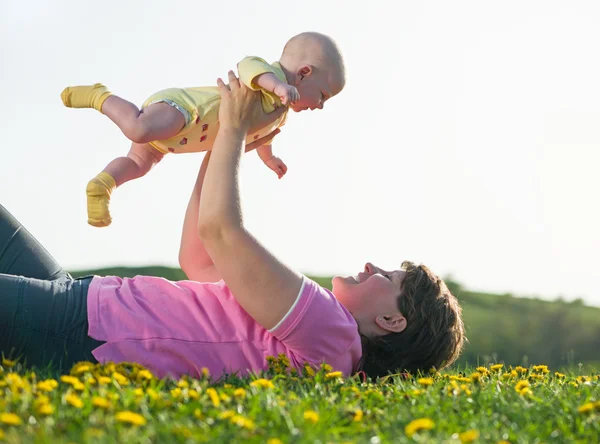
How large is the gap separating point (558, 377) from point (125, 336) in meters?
2.55

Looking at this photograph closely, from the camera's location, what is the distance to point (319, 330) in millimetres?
3600

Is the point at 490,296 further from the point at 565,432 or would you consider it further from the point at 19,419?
the point at 19,419

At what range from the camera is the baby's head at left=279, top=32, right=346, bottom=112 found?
4.36 meters

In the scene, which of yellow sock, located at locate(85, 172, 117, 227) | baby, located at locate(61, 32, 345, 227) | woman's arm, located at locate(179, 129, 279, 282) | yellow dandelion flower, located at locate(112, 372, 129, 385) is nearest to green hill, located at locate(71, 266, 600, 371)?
woman's arm, located at locate(179, 129, 279, 282)

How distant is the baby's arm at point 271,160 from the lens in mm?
4883

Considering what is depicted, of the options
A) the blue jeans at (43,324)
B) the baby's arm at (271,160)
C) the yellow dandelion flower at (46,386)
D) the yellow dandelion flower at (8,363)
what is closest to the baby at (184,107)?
the baby's arm at (271,160)

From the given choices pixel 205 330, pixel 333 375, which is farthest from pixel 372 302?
pixel 205 330

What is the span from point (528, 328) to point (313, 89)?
11.3 m

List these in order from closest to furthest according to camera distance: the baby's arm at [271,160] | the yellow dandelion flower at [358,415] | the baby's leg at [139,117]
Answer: the yellow dandelion flower at [358,415]
the baby's leg at [139,117]
the baby's arm at [271,160]

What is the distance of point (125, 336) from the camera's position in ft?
11.8

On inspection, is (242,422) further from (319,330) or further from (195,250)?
(195,250)

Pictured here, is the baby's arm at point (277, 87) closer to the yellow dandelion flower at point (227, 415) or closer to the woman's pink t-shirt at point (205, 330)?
the woman's pink t-shirt at point (205, 330)

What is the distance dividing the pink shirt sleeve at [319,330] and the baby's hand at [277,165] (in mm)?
1355

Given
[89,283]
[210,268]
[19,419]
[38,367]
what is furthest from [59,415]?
[210,268]
